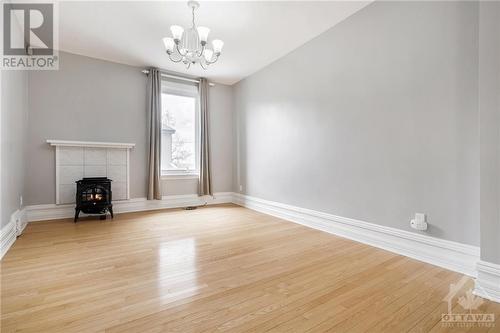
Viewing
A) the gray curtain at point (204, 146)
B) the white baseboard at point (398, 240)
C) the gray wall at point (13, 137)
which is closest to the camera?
the white baseboard at point (398, 240)

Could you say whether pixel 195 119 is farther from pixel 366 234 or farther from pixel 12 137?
pixel 366 234

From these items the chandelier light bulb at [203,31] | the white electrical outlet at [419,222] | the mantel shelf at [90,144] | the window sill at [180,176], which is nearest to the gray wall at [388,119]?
the white electrical outlet at [419,222]

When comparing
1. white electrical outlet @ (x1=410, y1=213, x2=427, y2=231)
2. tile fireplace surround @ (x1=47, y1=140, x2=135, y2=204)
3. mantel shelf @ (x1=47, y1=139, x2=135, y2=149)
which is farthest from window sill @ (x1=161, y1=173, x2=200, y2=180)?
white electrical outlet @ (x1=410, y1=213, x2=427, y2=231)

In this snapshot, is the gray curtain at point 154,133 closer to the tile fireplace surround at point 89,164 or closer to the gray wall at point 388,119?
the tile fireplace surround at point 89,164

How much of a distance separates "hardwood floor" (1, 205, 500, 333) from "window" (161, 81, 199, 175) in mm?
2207

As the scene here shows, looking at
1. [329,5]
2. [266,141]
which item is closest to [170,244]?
[266,141]

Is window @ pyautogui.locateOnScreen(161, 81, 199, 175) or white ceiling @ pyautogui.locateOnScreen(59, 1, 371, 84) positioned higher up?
white ceiling @ pyautogui.locateOnScreen(59, 1, 371, 84)

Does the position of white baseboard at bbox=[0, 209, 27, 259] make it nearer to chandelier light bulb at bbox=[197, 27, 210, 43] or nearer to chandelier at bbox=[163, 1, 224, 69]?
chandelier at bbox=[163, 1, 224, 69]

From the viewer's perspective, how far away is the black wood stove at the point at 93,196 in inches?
142

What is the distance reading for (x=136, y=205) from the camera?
14.4ft

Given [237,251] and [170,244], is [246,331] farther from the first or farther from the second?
[170,244]

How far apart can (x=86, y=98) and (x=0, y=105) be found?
75.7 inches

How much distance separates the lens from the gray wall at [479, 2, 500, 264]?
1603 mm

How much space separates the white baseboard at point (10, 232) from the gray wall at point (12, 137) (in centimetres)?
7
